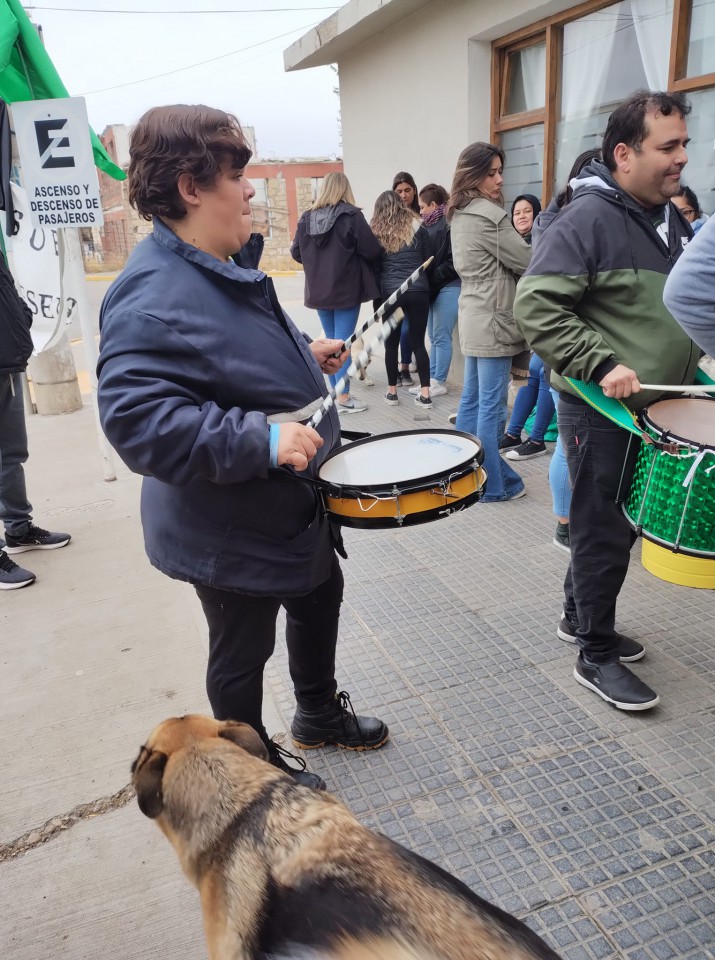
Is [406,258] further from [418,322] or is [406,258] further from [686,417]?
[686,417]

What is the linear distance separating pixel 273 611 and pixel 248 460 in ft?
2.08

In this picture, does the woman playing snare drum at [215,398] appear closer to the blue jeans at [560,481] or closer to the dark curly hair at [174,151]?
the dark curly hair at [174,151]

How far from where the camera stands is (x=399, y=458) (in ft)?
7.50

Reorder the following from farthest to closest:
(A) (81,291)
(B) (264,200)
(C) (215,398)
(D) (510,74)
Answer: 1. (B) (264,200)
2. (D) (510,74)
3. (A) (81,291)
4. (C) (215,398)

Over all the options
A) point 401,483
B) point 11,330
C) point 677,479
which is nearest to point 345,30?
point 11,330

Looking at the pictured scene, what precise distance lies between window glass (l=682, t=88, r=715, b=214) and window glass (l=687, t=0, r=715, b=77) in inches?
6.3

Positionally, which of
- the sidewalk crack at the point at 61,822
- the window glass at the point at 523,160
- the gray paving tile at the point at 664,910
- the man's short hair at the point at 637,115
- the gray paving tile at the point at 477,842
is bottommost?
the sidewalk crack at the point at 61,822

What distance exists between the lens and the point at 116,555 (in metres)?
4.66

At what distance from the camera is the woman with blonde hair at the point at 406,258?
6773 mm

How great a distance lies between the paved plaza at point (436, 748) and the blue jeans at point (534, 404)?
1381 millimetres

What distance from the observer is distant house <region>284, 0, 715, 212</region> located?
5.12 meters

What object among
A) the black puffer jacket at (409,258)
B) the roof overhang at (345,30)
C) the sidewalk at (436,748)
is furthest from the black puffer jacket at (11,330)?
the roof overhang at (345,30)

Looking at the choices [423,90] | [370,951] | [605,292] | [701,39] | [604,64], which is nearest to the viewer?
[370,951]

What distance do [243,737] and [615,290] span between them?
197 cm
